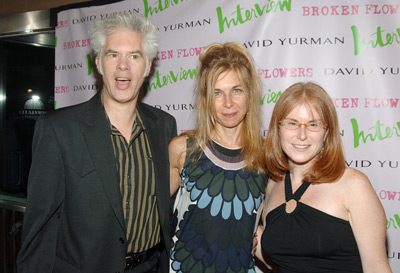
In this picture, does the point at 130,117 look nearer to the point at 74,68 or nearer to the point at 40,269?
the point at 40,269

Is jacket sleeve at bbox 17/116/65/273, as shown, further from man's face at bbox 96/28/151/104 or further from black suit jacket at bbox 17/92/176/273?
man's face at bbox 96/28/151/104

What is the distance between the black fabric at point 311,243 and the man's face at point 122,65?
3.11 feet

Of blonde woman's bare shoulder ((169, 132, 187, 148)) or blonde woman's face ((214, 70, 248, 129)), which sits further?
blonde woman's bare shoulder ((169, 132, 187, 148))

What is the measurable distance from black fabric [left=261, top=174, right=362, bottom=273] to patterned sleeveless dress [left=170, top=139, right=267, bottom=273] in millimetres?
176

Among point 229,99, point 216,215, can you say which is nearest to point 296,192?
point 216,215

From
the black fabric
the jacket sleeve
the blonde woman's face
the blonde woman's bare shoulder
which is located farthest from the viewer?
the blonde woman's bare shoulder

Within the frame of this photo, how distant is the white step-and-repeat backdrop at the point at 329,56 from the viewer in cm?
203

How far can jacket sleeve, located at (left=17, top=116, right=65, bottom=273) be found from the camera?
4.98 feet

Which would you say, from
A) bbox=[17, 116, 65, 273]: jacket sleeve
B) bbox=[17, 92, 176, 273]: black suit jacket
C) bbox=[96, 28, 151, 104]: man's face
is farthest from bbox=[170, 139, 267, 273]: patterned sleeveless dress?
bbox=[17, 116, 65, 273]: jacket sleeve

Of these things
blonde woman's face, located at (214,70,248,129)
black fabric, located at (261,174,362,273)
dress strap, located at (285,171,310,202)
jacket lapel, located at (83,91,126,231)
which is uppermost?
blonde woman's face, located at (214,70,248,129)

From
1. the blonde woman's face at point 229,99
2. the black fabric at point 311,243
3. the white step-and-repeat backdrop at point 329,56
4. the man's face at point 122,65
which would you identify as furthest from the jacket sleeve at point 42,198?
the white step-and-repeat backdrop at point 329,56

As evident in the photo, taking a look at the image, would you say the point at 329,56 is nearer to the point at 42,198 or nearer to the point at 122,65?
the point at 122,65

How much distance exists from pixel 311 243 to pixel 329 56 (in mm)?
1237

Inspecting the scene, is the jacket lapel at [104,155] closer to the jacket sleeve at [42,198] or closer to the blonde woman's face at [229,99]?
the jacket sleeve at [42,198]
